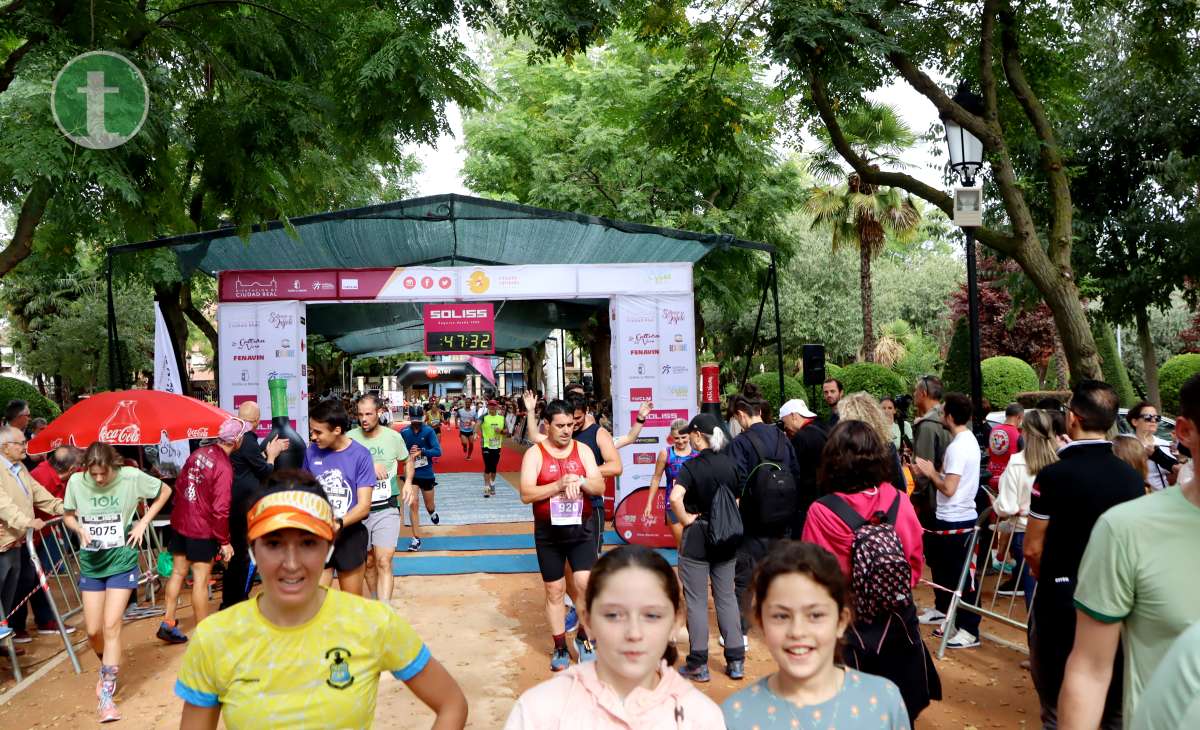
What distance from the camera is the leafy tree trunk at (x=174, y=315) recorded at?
45.1 feet

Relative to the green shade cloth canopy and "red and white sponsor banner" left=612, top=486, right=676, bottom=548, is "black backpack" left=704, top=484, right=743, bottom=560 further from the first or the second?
the green shade cloth canopy

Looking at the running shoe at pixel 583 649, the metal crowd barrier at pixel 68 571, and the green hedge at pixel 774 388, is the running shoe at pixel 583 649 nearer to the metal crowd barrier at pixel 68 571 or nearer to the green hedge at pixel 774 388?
the metal crowd barrier at pixel 68 571

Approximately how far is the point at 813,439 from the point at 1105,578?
534cm

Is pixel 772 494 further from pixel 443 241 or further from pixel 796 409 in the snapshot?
pixel 443 241

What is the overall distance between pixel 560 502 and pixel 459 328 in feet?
25.7

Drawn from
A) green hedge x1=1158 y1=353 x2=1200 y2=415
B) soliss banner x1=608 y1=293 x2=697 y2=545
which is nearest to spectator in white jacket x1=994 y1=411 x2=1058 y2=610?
soliss banner x1=608 y1=293 x2=697 y2=545

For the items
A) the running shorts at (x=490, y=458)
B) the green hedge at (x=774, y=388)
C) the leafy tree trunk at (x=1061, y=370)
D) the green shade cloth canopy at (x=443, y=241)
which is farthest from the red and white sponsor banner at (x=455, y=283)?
the leafy tree trunk at (x=1061, y=370)

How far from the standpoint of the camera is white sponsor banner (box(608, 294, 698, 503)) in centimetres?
1330

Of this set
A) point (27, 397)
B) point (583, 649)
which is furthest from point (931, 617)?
point (27, 397)

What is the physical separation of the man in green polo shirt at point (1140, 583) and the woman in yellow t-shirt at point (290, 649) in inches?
64.7

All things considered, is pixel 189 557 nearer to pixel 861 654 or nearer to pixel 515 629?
pixel 515 629

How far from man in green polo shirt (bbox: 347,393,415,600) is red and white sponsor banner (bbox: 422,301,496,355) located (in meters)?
5.56

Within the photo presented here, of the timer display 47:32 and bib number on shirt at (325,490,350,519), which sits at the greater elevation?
the timer display 47:32

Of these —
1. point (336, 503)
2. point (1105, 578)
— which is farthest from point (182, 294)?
point (1105, 578)
